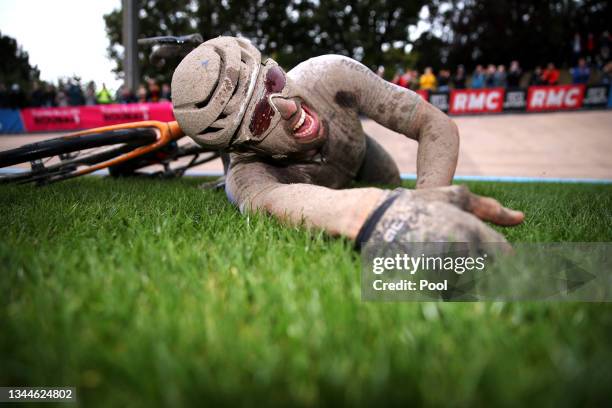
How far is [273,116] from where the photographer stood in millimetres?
2131

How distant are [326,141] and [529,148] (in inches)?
410

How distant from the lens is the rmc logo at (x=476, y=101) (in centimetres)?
1692

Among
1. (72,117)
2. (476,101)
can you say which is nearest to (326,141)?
(476,101)

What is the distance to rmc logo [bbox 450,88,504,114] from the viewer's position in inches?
666

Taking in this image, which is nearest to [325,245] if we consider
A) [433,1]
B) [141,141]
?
[141,141]

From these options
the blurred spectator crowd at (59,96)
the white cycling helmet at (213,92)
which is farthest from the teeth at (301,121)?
the blurred spectator crowd at (59,96)

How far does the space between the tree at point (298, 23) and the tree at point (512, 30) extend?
430 cm

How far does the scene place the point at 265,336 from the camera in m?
0.89

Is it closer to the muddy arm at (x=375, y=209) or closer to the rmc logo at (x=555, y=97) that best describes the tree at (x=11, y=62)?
the rmc logo at (x=555, y=97)

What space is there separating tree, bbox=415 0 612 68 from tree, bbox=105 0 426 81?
14.1 ft

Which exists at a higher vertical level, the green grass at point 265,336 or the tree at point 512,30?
the tree at point 512,30

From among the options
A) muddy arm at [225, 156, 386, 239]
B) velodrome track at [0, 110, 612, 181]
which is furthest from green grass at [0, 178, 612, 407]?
velodrome track at [0, 110, 612, 181]

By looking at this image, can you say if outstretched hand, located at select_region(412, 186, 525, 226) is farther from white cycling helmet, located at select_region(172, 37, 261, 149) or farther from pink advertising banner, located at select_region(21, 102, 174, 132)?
pink advertising banner, located at select_region(21, 102, 174, 132)

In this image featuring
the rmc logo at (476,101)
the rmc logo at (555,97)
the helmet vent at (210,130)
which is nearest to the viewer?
the helmet vent at (210,130)
